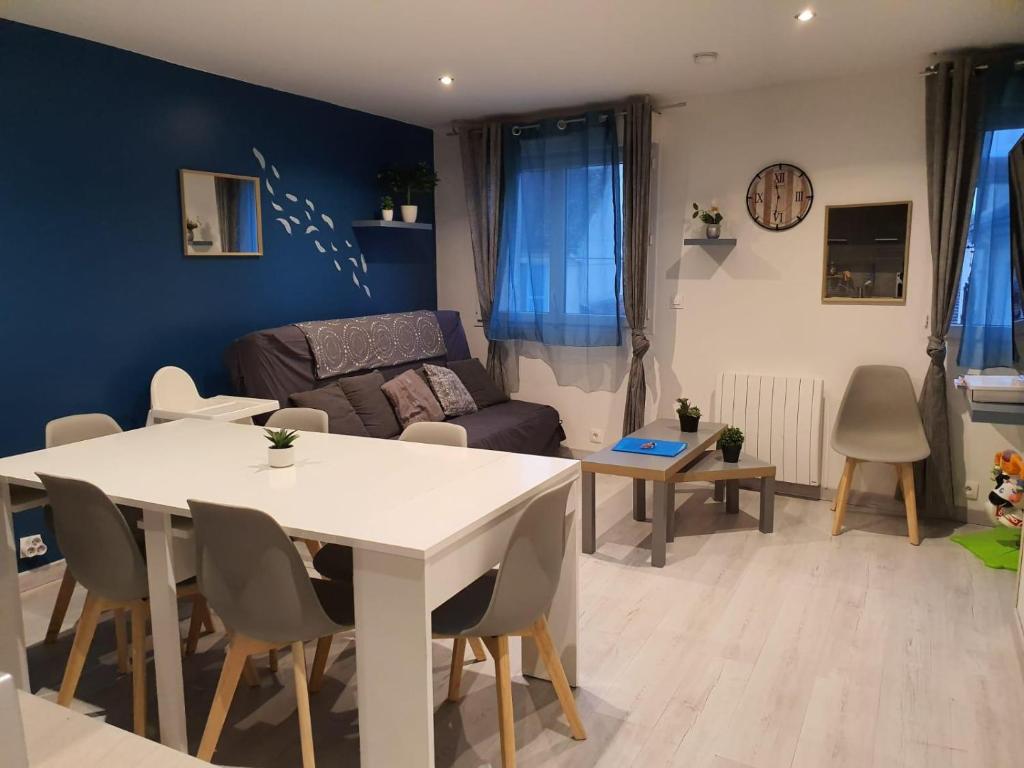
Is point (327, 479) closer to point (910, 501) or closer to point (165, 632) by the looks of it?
point (165, 632)

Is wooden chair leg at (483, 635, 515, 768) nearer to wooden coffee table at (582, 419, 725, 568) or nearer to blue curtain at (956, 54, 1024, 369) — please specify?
wooden coffee table at (582, 419, 725, 568)

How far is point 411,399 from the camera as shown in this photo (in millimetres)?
4824

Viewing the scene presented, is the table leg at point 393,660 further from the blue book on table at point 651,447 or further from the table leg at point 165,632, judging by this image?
the blue book on table at point 651,447

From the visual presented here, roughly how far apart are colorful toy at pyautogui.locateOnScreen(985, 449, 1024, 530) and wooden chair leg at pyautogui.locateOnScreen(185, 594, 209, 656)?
355cm

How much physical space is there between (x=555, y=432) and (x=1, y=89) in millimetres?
3732

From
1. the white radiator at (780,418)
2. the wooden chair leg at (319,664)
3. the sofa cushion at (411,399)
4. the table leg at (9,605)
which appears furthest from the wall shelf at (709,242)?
the table leg at (9,605)

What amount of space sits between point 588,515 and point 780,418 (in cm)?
155

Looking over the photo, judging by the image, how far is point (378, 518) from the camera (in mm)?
1997

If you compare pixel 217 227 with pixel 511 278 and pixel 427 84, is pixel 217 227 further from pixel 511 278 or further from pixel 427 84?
pixel 511 278

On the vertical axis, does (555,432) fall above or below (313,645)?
above

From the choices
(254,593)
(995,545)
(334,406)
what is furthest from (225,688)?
(995,545)

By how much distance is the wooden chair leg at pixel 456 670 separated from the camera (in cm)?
257

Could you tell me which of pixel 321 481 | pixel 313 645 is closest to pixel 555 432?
pixel 313 645

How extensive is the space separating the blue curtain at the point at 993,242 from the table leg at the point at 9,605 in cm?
447
